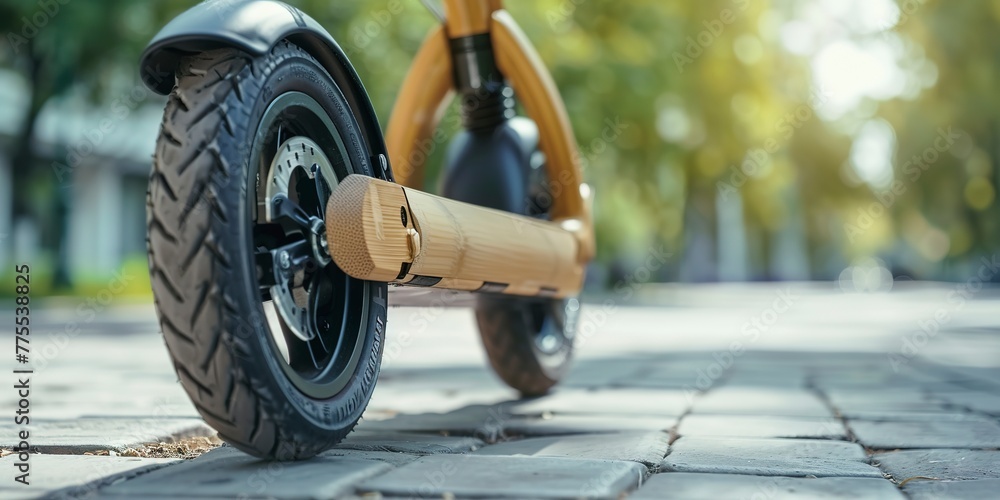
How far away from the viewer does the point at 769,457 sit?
8.13 ft

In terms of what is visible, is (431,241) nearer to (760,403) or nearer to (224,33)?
(224,33)

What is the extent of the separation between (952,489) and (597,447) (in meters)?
0.83

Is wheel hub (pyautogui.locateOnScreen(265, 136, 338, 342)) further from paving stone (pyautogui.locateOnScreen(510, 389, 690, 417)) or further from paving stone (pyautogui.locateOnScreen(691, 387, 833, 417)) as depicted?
paving stone (pyautogui.locateOnScreen(691, 387, 833, 417))

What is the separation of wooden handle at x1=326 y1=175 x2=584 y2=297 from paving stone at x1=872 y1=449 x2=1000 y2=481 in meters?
1.03

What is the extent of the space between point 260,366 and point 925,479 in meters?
1.34

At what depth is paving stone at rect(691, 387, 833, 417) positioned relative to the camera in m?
3.59

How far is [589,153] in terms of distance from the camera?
1603 cm

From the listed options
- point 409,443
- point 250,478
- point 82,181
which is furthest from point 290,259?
point 82,181

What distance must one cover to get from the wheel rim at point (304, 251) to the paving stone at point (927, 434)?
4.56ft

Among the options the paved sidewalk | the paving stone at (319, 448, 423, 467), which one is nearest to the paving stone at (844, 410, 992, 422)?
the paved sidewalk

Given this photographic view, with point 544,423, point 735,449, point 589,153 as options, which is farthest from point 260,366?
point 589,153

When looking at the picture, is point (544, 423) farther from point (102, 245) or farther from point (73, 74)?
point (102, 245)

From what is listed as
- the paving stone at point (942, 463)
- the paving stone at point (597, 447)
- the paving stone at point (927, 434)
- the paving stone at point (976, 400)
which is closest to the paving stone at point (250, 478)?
the paving stone at point (597, 447)

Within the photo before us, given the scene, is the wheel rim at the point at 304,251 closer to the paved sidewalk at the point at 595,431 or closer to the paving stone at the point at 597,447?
the paved sidewalk at the point at 595,431
